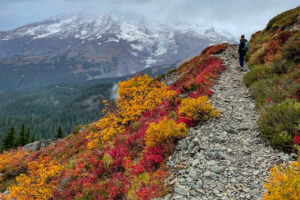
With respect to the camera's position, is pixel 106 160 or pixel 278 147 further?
pixel 106 160

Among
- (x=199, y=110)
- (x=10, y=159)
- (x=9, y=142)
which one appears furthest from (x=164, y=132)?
(x=9, y=142)

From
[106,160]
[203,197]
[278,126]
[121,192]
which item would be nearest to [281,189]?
[203,197]

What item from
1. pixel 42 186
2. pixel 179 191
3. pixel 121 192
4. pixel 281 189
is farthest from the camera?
pixel 42 186

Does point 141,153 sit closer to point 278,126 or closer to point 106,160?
point 106,160

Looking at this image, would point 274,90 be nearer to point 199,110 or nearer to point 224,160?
point 199,110

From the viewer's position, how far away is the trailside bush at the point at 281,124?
5973mm

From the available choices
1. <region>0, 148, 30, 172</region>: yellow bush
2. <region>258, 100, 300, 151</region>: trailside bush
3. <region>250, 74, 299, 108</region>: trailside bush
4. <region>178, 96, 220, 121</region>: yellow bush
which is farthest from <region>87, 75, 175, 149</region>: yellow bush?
<region>0, 148, 30, 172</region>: yellow bush

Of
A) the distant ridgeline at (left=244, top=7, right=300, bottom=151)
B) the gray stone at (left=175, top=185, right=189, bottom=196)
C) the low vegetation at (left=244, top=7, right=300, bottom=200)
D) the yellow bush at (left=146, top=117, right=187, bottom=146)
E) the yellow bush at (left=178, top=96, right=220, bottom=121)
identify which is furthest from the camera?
the yellow bush at (left=178, top=96, right=220, bottom=121)

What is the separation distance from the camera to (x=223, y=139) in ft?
24.2

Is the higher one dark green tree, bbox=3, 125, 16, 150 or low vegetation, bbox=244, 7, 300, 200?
low vegetation, bbox=244, 7, 300, 200

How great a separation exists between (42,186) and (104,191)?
4.45 meters

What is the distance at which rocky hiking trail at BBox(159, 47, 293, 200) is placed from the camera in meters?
5.05

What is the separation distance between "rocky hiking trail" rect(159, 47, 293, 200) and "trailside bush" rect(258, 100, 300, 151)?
354mm

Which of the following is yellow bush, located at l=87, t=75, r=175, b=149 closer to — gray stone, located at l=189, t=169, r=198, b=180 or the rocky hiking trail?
the rocky hiking trail
